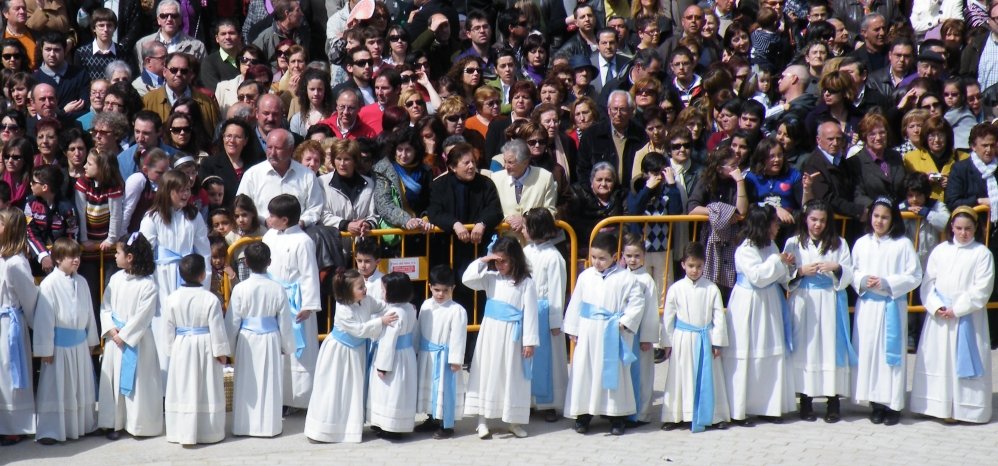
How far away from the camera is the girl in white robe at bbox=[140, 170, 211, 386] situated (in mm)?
10273

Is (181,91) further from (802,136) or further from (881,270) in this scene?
(881,270)

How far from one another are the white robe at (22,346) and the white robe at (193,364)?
85 cm

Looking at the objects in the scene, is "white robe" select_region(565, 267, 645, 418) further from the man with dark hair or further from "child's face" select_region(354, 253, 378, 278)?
the man with dark hair

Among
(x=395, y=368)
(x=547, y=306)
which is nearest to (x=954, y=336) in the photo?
(x=547, y=306)

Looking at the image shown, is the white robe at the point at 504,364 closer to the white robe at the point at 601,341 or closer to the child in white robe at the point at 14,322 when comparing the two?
the white robe at the point at 601,341

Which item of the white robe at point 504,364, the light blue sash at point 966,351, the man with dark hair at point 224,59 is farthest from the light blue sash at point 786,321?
the man with dark hair at point 224,59

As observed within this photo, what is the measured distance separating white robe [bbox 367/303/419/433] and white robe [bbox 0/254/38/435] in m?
2.15

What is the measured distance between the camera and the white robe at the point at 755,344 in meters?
10.4

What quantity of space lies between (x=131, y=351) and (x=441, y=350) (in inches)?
77.6

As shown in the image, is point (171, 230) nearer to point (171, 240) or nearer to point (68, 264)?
point (171, 240)

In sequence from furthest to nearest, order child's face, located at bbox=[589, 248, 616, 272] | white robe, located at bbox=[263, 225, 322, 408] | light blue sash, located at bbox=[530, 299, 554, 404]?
light blue sash, located at bbox=[530, 299, 554, 404] < white robe, located at bbox=[263, 225, 322, 408] < child's face, located at bbox=[589, 248, 616, 272]

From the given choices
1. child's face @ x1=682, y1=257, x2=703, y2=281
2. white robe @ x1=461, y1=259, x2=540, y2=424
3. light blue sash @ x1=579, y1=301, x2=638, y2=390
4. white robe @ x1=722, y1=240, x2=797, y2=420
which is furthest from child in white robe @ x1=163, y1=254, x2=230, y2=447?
white robe @ x1=722, y1=240, x2=797, y2=420

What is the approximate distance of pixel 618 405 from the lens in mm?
10164

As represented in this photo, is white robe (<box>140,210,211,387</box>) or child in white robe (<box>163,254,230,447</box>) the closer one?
child in white robe (<box>163,254,230,447</box>)
